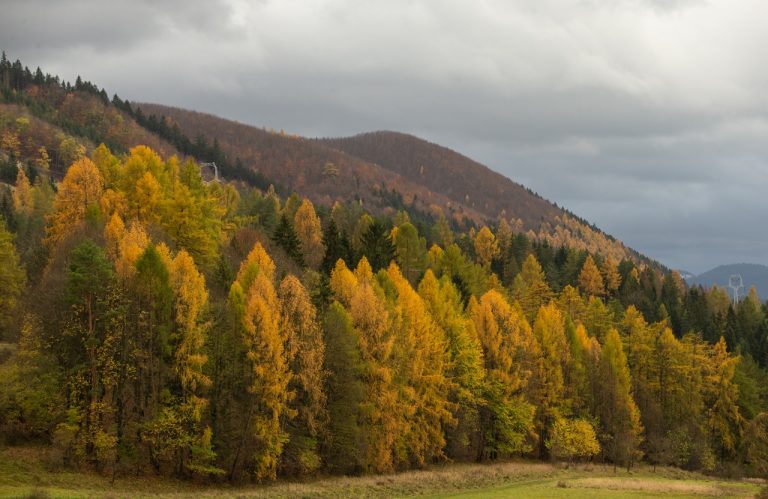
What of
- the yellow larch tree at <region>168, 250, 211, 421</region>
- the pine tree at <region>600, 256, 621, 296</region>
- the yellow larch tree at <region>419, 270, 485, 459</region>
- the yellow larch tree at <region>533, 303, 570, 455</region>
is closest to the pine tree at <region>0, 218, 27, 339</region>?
the yellow larch tree at <region>168, 250, 211, 421</region>

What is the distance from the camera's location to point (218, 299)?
55938 mm

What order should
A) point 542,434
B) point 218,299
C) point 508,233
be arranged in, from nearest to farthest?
point 218,299, point 542,434, point 508,233

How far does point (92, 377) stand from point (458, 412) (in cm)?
3433

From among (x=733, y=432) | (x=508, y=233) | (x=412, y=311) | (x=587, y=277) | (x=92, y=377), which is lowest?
(x=733, y=432)

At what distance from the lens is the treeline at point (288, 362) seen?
151 feet

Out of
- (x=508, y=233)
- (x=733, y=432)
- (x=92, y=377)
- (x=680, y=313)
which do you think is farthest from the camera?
(x=508, y=233)

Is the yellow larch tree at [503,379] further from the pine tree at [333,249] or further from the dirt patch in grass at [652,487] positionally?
the pine tree at [333,249]

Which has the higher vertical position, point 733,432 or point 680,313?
point 680,313

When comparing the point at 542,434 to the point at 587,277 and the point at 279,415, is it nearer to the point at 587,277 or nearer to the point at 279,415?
the point at 279,415

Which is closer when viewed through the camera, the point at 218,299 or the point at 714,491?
the point at 714,491

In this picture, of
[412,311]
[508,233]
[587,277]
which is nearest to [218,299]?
[412,311]

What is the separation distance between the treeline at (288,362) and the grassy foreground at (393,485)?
1873 millimetres

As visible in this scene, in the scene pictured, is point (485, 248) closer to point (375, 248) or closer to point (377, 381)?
point (375, 248)

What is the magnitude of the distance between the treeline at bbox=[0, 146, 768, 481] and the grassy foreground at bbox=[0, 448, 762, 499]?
1.87 meters
